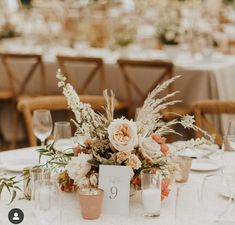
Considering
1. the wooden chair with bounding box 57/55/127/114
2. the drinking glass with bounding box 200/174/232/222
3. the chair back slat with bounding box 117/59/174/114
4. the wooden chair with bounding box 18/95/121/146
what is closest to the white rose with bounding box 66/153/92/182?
the drinking glass with bounding box 200/174/232/222

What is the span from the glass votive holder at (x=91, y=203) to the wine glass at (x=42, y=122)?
28.3 inches

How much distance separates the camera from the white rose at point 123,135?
1.68m

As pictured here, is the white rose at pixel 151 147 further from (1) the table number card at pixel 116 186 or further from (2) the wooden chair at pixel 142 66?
(2) the wooden chair at pixel 142 66

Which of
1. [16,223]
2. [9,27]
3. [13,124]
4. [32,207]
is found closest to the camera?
[16,223]

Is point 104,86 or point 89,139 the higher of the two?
point 104,86

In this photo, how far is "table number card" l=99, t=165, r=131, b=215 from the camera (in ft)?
5.48

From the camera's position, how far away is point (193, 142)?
176 centimetres

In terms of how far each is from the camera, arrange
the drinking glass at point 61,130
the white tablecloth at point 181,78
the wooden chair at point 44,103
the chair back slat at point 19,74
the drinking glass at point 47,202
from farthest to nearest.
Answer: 1. the chair back slat at point 19,74
2. the white tablecloth at point 181,78
3. the wooden chair at point 44,103
4. the drinking glass at point 61,130
5. the drinking glass at point 47,202

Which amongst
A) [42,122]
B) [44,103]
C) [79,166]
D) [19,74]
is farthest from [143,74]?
[79,166]

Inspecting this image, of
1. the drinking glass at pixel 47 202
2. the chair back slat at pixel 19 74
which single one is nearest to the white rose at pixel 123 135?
the drinking glass at pixel 47 202

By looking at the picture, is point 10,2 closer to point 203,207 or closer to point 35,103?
point 35,103

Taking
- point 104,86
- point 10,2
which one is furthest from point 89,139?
point 10,2

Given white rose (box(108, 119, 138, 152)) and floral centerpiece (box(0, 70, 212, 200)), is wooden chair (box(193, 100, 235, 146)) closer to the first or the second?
floral centerpiece (box(0, 70, 212, 200))

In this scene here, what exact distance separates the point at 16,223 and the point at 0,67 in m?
3.85
